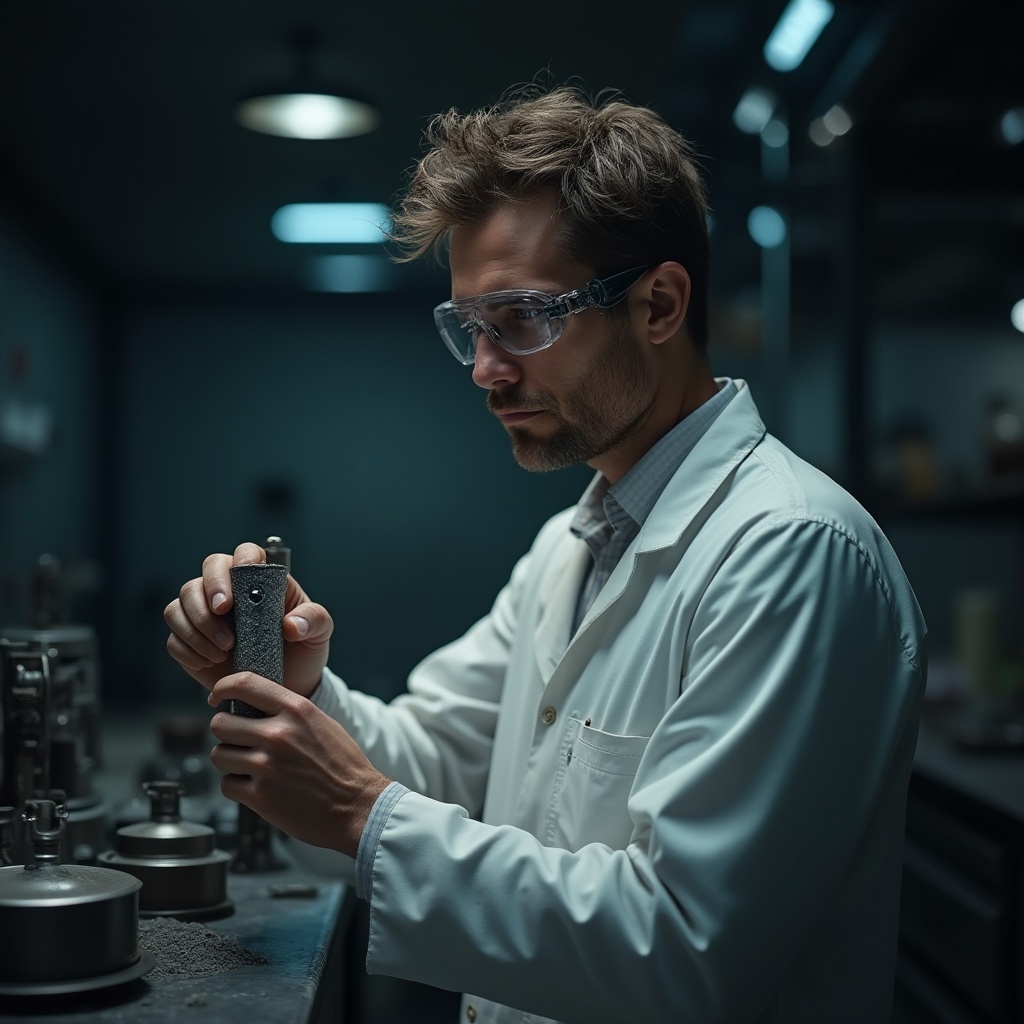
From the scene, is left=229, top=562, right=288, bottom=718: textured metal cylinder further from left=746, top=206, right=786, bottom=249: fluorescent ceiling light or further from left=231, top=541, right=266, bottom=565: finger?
left=746, top=206, right=786, bottom=249: fluorescent ceiling light

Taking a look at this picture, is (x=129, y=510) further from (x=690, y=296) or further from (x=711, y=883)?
(x=711, y=883)

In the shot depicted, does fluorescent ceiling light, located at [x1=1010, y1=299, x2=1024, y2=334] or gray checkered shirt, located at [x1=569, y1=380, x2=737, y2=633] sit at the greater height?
fluorescent ceiling light, located at [x1=1010, y1=299, x2=1024, y2=334]

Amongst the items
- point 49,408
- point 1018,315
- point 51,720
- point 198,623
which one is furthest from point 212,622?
point 49,408

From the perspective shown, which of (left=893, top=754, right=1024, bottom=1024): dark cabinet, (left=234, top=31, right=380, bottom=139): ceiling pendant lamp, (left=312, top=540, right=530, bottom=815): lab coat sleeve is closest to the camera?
(left=312, top=540, right=530, bottom=815): lab coat sleeve

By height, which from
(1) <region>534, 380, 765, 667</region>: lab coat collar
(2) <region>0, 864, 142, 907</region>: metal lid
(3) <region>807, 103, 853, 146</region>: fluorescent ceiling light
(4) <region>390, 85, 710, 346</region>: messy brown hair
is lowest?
(2) <region>0, 864, 142, 907</region>: metal lid

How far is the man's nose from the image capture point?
1.39 m

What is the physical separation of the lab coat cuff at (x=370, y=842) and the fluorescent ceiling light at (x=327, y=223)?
9.67 feet

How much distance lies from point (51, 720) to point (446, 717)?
1.72 ft

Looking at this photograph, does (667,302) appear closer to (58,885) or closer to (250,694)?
(250,694)

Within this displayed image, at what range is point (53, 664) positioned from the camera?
1.60 metres

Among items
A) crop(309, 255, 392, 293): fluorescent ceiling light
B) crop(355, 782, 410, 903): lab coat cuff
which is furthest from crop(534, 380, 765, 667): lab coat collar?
crop(309, 255, 392, 293): fluorescent ceiling light

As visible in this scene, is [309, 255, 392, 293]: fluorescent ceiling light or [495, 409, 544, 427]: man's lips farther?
[309, 255, 392, 293]: fluorescent ceiling light

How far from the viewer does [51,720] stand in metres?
1.46

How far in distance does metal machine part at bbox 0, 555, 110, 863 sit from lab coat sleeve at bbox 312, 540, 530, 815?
0.35 m
